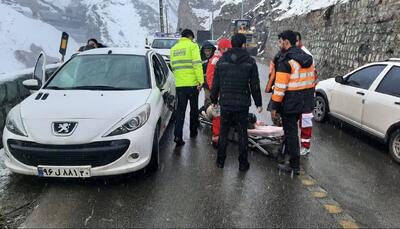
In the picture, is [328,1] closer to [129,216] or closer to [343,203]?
[343,203]

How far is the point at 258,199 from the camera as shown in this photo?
458cm

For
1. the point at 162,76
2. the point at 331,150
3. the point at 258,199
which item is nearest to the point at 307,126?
Answer: the point at 331,150

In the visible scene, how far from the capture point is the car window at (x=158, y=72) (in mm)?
6214

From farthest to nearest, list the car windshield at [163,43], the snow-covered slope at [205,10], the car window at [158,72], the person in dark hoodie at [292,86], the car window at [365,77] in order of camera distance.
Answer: the snow-covered slope at [205,10] < the car windshield at [163,43] < the car window at [365,77] < the car window at [158,72] < the person in dark hoodie at [292,86]

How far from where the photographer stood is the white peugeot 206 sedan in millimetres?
4430

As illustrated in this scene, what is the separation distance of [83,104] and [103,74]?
40.3 inches

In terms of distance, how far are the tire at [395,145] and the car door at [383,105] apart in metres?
0.17

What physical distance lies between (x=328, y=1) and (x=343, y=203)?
54.3 feet

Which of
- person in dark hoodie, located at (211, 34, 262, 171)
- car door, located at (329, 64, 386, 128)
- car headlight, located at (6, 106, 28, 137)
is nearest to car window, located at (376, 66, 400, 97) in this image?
car door, located at (329, 64, 386, 128)

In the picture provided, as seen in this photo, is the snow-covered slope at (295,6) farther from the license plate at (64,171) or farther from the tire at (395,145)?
the license plate at (64,171)


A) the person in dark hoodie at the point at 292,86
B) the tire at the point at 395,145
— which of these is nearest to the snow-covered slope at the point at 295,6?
the tire at the point at 395,145

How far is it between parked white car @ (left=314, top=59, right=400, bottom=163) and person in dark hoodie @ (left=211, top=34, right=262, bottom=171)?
2393mm

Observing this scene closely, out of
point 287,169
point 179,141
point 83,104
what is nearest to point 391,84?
point 287,169

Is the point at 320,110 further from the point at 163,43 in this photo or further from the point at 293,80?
the point at 163,43
